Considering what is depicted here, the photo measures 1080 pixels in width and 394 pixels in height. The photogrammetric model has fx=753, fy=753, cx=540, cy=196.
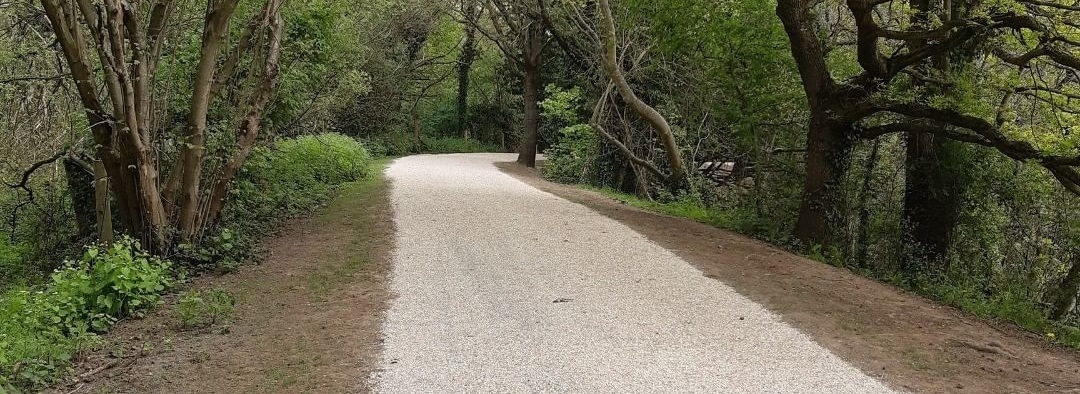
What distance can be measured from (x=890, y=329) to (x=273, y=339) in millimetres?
5721

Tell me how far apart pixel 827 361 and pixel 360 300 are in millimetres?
→ 4553

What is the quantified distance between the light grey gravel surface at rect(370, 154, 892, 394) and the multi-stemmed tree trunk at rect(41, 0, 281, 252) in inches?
115

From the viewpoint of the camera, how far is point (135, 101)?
30.2 feet

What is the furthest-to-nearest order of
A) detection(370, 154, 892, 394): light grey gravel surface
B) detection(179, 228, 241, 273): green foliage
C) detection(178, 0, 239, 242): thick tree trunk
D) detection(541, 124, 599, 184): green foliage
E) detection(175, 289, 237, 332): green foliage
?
1. detection(541, 124, 599, 184): green foliage
2. detection(178, 0, 239, 242): thick tree trunk
3. detection(179, 228, 241, 273): green foliage
4. detection(175, 289, 237, 332): green foliage
5. detection(370, 154, 892, 394): light grey gravel surface

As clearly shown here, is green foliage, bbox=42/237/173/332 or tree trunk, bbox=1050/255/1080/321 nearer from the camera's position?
green foliage, bbox=42/237/173/332

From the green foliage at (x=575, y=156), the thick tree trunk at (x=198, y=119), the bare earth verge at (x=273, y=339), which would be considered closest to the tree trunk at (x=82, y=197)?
the thick tree trunk at (x=198, y=119)

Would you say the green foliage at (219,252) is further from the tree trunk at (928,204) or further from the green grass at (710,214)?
the tree trunk at (928,204)

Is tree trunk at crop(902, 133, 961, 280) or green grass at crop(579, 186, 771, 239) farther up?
tree trunk at crop(902, 133, 961, 280)

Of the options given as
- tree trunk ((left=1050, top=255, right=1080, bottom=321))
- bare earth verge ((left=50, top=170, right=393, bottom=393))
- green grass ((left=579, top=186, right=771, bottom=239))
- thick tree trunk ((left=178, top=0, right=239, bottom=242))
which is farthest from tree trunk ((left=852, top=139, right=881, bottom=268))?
thick tree trunk ((left=178, top=0, right=239, bottom=242))

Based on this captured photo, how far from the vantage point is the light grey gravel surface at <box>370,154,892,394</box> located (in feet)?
18.3

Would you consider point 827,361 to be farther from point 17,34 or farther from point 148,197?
point 17,34

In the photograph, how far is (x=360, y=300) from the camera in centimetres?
784

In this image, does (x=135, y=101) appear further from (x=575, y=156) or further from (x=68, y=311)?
(x=575, y=156)

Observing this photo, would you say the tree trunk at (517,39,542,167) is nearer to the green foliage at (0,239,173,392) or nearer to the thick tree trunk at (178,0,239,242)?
the thick tree trunk at (178,0,239,242)
